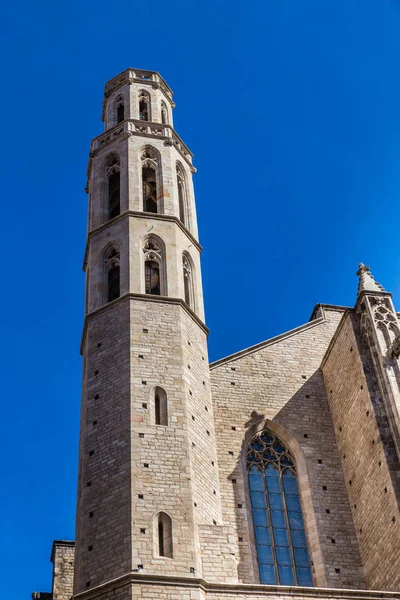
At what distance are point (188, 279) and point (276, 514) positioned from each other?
5.91 metres

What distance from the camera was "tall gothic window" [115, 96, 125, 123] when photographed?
2592 centimetres

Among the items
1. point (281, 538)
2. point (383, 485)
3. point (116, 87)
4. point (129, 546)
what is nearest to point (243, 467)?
point (281, 538)

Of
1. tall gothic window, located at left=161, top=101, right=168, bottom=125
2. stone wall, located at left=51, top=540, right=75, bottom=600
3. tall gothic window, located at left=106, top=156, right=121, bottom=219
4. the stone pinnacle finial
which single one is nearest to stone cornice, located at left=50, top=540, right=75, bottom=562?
stone wall, located at left=51, top=540, right=75, bottom=600

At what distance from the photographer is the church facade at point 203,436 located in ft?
49.4

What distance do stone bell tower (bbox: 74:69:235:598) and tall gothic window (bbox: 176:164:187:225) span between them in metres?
0.03

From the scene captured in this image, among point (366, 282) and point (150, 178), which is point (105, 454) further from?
point (150, 178)

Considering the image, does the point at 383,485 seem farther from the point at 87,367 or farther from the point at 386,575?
the point at 87,367

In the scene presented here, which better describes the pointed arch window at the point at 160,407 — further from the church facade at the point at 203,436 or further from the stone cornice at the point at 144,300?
the stone cornice at the point at 144,300

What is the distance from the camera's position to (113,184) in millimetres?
23422

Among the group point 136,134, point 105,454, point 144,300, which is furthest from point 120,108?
point 105,454

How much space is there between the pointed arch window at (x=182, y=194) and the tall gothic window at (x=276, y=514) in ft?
20.5

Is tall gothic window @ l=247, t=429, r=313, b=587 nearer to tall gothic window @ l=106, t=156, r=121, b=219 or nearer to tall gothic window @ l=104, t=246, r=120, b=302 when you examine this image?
tall gothic window @ l=104, t=246, r=120, b=302

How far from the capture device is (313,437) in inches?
774

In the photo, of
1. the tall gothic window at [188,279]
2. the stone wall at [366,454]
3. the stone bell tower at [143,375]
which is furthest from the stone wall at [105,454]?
the stone wall at [366,454]
